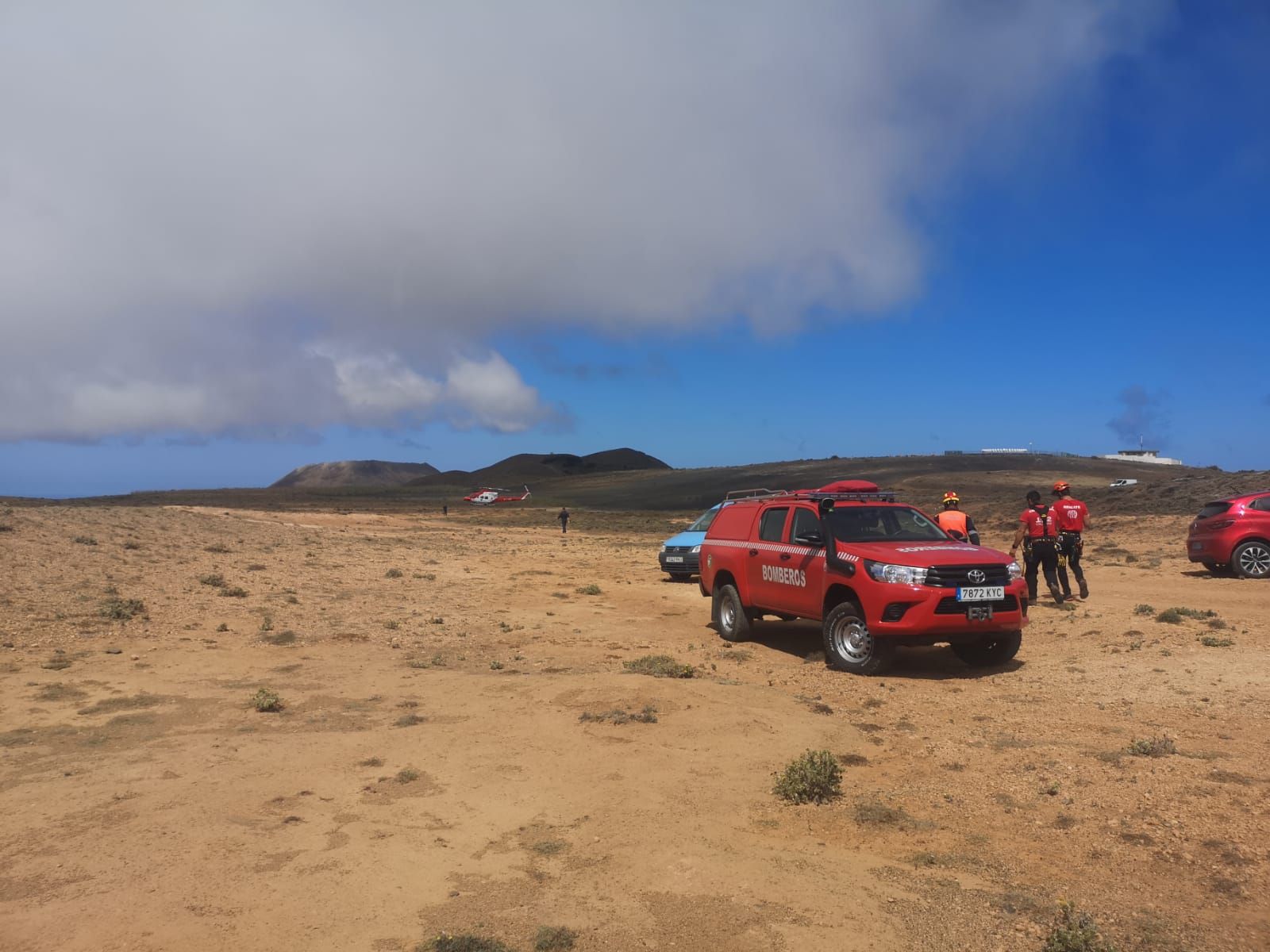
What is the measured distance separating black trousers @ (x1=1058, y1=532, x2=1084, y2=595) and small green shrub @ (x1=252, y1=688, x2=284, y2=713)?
1113 cm

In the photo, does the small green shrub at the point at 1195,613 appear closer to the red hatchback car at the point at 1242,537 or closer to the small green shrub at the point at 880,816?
the red hatchback car at the point at 1242,537

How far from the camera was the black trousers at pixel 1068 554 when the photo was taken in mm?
13867

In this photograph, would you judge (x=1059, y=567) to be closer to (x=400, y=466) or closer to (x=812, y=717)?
(x=812, y=717)

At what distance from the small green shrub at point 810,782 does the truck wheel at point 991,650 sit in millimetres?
4627

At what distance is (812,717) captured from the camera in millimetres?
8234

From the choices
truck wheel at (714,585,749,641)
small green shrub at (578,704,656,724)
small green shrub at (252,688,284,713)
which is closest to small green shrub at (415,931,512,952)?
small green shrub at (578,704,656,724)

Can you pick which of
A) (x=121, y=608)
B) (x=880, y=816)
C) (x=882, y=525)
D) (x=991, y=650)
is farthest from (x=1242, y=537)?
(x=121, y=608)

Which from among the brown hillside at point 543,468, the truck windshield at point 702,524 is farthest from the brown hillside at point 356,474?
the truck windshield at point 702,524

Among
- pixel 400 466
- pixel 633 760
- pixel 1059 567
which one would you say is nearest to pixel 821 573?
pixel 633 760

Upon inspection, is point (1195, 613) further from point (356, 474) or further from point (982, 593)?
point (356, 474)

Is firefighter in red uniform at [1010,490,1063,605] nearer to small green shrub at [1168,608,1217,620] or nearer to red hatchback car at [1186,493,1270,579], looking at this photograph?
small green shrub at [1168,608,1217,620]

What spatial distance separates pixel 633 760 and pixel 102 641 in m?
8.25

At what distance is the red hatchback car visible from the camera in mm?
16094

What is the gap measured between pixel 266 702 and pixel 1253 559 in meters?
16.4
